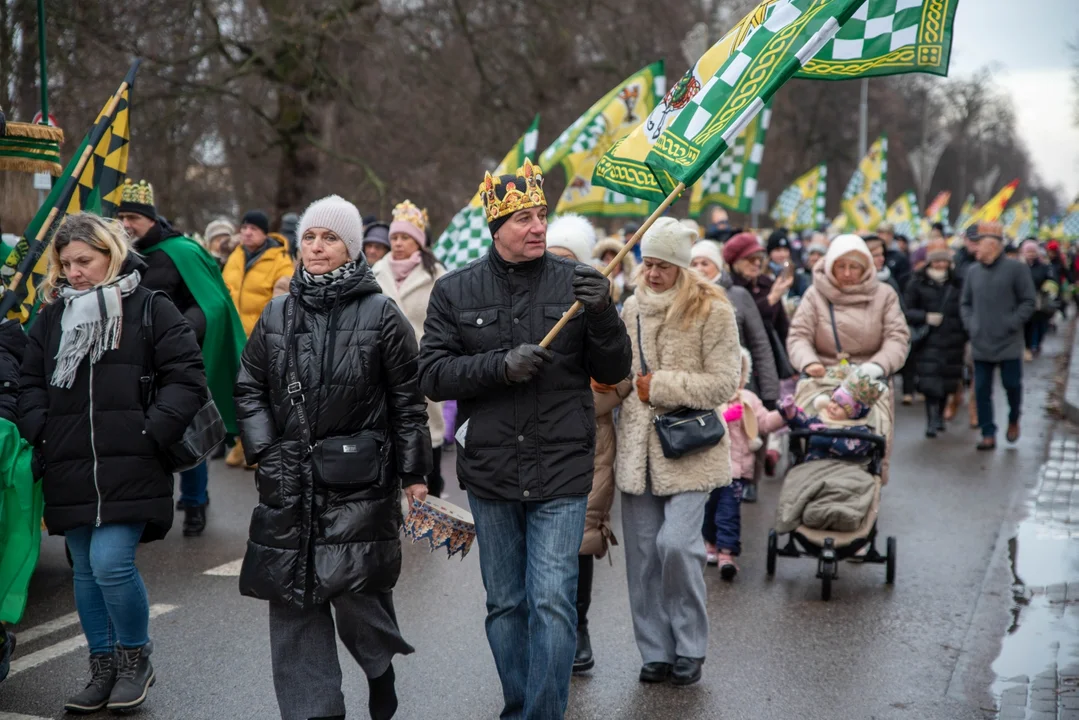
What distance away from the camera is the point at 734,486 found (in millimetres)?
7004

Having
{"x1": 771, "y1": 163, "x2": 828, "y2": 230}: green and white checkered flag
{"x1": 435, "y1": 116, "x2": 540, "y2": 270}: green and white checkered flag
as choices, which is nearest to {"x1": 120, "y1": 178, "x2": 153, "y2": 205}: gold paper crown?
{"x1": 435, "y1": 116, "x2": 540, "y2": 270}: green and white checkered flag

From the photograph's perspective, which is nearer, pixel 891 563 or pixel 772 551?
pixel 891 563

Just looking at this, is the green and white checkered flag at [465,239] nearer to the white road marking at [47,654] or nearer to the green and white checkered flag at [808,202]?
the white road marking at [47,654]

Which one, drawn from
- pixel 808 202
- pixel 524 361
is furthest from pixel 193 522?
pixel 808 202

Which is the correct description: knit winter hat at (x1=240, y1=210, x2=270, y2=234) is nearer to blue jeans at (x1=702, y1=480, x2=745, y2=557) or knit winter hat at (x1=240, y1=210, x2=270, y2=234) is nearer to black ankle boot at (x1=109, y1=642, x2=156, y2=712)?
blue jeans at (x1=702, y1=480, x2=745, y2=557)

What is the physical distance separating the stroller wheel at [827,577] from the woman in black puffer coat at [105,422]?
3339 millimetres

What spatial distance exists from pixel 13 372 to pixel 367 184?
1346cm

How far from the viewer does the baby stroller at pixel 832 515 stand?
6410 mm

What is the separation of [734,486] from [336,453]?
11.3 ft

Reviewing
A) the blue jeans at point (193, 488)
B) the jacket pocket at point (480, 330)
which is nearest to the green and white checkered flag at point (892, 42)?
the jacket pocket at point (480, 330)

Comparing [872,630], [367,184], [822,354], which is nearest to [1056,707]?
[872,630]

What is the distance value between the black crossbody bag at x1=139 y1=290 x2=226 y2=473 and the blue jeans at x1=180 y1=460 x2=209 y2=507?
3039 mm

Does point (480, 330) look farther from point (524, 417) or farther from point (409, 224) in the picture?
point (409, 224)

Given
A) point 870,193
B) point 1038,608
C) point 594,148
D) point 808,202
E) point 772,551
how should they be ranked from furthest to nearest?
1. point 808,202
2. point 870,193
3. point 594,148
4. point 772,551
5. point 1038,608
